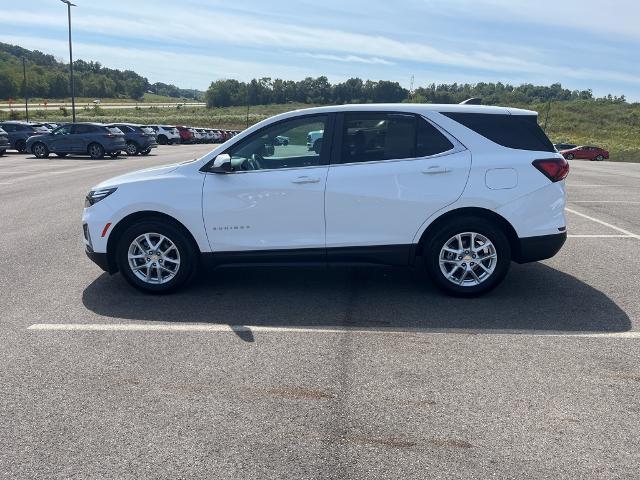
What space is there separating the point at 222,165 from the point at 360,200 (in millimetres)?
1344

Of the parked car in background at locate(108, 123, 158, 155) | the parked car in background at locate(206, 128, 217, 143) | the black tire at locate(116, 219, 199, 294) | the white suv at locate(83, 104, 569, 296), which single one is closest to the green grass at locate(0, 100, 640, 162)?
the parked car in background at locate(206, 128, 217, 143)

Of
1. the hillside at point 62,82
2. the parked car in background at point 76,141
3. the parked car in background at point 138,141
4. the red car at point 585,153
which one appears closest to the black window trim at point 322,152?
the parked car in background at point 76,141

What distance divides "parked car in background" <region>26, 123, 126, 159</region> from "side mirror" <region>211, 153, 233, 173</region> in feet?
81.4

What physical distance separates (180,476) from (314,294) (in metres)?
3.28

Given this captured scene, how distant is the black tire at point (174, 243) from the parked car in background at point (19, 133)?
93.0ft

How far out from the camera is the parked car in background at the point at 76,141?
28480 millimetres

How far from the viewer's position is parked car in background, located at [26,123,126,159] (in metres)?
28.5

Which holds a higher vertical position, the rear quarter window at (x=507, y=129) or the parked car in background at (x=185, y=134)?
the rear quarter window at (x=507, y=129)

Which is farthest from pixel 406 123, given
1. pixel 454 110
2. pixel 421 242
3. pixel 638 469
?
pixel 638 469

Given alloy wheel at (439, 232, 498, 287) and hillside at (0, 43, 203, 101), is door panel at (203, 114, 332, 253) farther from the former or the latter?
hillside at (0, 43, 203, 101)

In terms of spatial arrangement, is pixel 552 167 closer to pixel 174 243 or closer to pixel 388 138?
pixel 388 138

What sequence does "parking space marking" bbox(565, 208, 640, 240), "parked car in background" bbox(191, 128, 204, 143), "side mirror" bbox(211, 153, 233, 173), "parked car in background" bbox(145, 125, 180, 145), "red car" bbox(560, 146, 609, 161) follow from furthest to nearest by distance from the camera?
Result: "parked car in background" bbox(191, 128, 204, 143), "red car" bbox(560, 146, 609, 161), "parked car in background" bbox(145, 125, 180, 145), "parking space marking" bbox(565, 208, 640, 240), "side mirror" bbox(211, 153, 233, 173)

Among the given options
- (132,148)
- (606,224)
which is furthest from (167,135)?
(606,224)

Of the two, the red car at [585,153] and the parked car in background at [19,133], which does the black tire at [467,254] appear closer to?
the parked car in background at [19,133]
